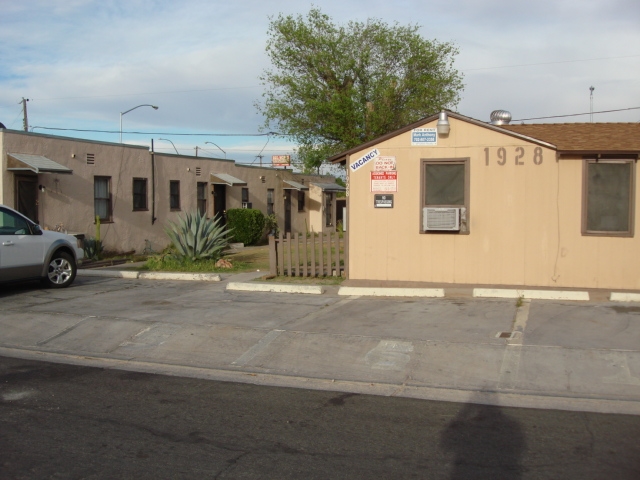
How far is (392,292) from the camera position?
1207 cm

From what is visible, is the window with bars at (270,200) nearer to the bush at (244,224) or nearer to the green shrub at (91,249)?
the bush at (244,224)

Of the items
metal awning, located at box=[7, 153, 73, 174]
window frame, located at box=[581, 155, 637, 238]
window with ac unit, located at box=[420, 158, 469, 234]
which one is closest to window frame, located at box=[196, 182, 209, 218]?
metal awning, located at box=[7, 153, 73, 174]

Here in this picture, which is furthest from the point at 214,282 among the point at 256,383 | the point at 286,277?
the point at 256,383

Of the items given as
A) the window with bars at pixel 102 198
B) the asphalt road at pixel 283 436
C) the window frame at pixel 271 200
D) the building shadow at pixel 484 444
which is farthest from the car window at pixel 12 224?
the window frame at pixel 271 200

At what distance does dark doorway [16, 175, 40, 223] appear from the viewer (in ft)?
61.2

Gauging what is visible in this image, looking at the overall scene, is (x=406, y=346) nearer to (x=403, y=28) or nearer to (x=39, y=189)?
(x=39, y=189)

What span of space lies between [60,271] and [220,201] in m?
15.0

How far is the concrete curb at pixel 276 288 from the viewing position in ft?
41.1

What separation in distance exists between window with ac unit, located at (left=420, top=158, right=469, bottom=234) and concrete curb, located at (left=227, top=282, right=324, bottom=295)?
226cm

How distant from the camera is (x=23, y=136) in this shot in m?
18.8

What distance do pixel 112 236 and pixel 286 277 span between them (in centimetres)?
980

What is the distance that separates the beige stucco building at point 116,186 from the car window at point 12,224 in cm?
550

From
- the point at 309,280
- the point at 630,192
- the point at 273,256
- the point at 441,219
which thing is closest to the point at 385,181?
the point at 441,219

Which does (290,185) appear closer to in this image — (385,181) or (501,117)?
(501,117)
